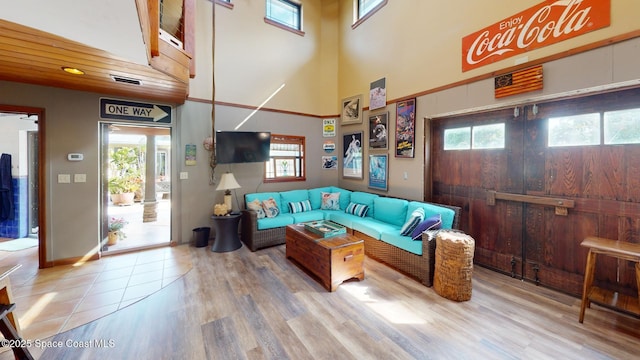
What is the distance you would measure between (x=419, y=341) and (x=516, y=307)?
1.26m

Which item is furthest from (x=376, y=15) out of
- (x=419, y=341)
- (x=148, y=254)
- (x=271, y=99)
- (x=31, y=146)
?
(x=31, y=146)

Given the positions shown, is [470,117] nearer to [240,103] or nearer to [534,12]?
[534,12]

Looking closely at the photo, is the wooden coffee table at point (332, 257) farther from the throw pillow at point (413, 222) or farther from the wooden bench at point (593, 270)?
the wooden bench at point (593, 270)

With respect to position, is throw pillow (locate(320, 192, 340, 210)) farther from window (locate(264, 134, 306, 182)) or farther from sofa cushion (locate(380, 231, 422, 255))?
sofa cushion (locate(380, 231, 422, 255))

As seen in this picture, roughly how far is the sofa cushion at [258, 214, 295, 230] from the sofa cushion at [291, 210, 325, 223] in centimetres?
9

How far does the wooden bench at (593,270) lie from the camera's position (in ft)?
6.52

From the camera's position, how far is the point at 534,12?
264 cm

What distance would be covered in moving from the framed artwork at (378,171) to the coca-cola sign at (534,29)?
1.93 m

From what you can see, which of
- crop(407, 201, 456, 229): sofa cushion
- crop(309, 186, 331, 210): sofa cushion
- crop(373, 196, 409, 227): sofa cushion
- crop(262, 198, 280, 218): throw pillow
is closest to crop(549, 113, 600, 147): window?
crop(407, 201, 456, 229): sofa cushion

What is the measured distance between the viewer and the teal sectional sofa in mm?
3059

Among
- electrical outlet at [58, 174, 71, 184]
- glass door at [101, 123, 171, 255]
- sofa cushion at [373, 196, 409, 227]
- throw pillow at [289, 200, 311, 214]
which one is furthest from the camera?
throw pillow at [289, 200, 311, 214]

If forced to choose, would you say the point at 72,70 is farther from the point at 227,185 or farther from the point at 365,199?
the point at 365,199

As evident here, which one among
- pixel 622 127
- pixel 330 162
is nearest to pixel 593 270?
pixel 622 127

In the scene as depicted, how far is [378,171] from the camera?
4703 millimetres
